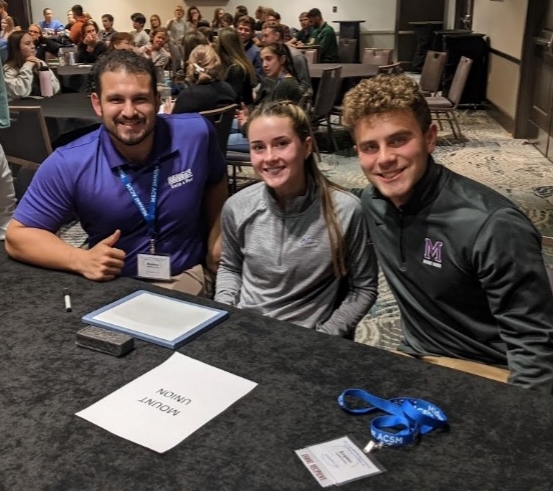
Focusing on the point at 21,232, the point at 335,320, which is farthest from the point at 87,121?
the point at 335,320

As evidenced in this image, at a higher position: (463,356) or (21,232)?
(21,232)

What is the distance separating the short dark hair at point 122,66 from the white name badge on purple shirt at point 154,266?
21.3 inches

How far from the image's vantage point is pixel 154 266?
2.13m

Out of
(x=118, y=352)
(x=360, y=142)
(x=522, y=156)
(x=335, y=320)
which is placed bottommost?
(x=522, y=156)

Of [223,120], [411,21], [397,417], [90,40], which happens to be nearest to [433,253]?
[397,417]

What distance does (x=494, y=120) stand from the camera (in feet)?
27.5

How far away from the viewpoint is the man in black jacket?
1436mm

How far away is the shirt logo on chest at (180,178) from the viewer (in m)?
2.16

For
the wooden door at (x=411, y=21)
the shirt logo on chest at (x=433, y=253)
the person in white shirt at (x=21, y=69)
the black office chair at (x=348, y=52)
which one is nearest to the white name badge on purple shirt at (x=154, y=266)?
the shirt logo on chest at (x=433, y=253)

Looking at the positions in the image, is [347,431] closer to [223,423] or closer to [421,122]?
[223,423]

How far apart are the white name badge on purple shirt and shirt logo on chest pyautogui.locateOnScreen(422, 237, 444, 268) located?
87 cm

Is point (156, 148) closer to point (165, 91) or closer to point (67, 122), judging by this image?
point (67, 122)

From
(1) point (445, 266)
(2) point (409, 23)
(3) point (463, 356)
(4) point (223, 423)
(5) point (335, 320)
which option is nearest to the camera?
(4) point (223, 423)

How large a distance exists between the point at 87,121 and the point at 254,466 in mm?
3588
